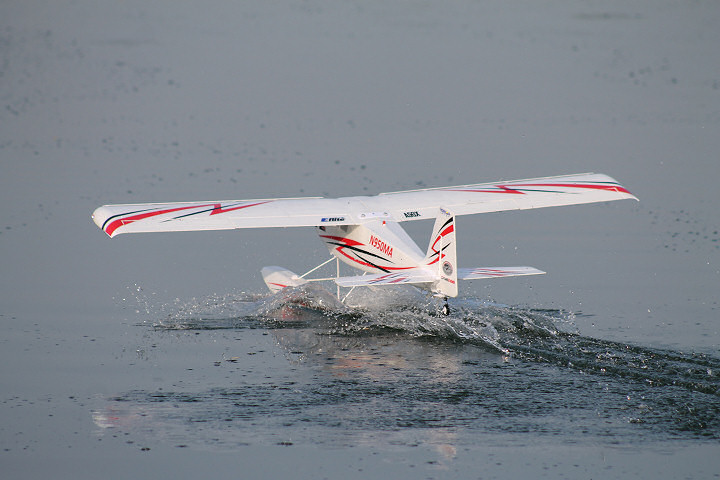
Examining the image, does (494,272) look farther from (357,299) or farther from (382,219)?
(357,299)

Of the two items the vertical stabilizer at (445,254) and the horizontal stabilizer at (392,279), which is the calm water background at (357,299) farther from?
the horizontal stabilizer at (392,279)

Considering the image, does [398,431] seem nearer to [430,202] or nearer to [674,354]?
[674,354]

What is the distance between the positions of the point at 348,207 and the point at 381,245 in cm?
122

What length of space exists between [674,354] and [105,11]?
43793 millimetres

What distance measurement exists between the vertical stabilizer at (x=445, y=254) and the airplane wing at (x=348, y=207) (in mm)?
2052

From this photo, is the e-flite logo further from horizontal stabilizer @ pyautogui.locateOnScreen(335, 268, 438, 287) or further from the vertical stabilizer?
the vertical stabilizer

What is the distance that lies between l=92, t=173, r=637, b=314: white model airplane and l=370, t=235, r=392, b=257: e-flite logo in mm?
15

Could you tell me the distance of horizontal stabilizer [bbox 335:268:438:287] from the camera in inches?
532

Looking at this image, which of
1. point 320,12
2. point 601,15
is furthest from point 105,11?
point 601,15

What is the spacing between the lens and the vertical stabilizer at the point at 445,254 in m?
13.5

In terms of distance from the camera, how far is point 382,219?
15602 millimetres

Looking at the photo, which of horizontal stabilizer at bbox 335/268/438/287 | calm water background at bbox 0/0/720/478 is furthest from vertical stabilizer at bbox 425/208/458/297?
calm water background at bbox 0/0/720/478

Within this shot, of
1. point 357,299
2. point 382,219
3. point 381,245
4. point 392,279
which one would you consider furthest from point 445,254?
point 357,299

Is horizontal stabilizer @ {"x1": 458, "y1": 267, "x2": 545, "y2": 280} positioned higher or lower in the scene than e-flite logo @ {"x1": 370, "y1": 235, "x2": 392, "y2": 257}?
lower
